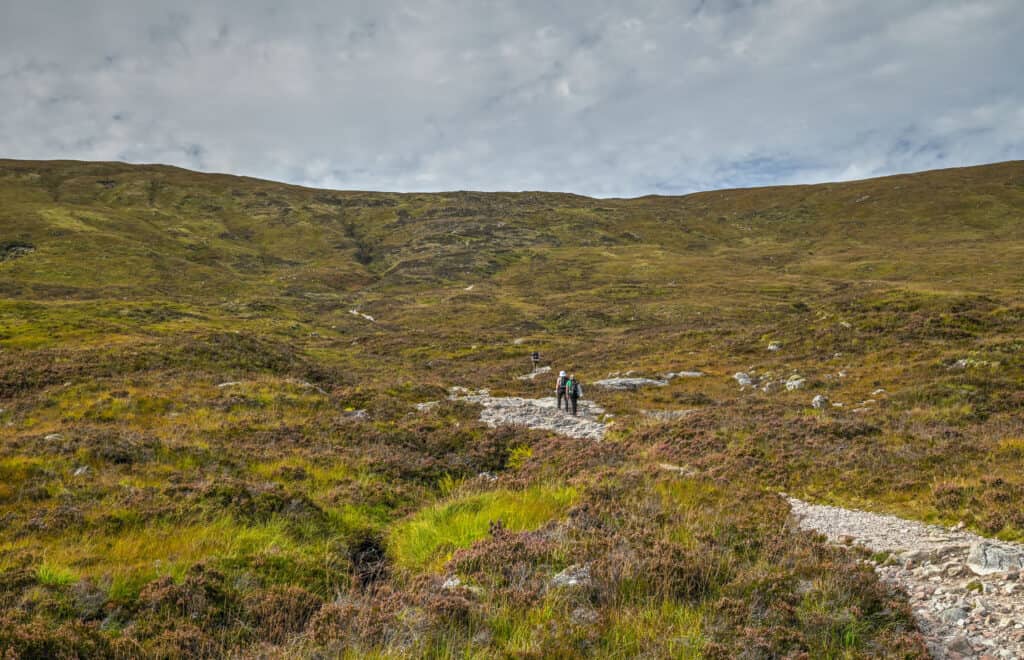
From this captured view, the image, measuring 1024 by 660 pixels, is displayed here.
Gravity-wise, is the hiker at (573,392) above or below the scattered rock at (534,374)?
above

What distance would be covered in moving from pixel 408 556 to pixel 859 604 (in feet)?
21.8

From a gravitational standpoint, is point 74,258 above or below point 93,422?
above

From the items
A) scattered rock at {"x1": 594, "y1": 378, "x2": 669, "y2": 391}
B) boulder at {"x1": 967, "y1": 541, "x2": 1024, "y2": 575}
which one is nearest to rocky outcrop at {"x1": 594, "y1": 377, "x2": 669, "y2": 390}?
scattered rock at {"x1": 594, "y1": 378, "x2": 669, "y2": 391}

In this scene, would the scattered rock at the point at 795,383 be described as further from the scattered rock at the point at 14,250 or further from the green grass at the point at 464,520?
the scattered rock at the point at 14,250

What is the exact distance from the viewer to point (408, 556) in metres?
8.80

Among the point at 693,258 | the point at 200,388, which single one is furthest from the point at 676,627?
the point at 693,258

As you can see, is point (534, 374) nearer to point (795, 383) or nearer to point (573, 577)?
point (795, 383)

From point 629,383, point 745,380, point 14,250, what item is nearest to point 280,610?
point 629,383

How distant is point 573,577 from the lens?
23.6 ft

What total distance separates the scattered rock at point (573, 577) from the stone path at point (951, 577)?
4196mm

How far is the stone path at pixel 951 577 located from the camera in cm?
629

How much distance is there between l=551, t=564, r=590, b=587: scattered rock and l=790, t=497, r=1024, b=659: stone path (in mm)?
4196

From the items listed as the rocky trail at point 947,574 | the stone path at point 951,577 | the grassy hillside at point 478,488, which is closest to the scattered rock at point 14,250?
the grassy hillside at point 478,488

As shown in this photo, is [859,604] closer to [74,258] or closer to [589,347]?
[589,347]
